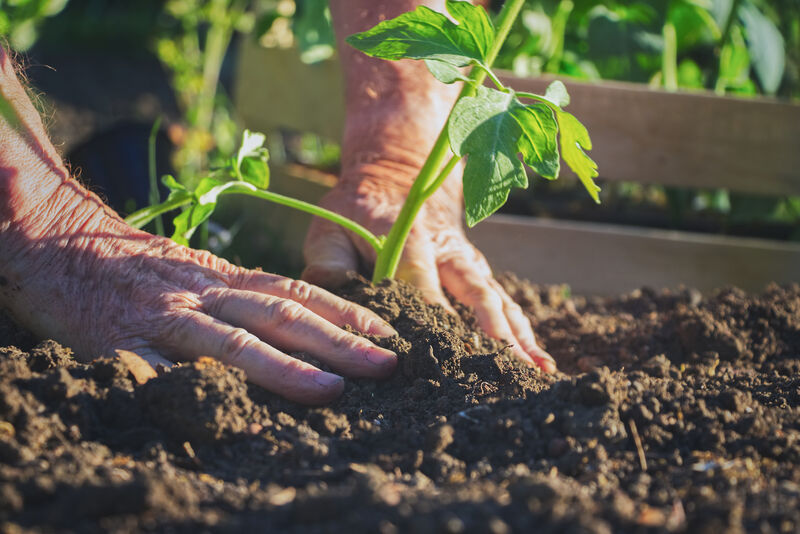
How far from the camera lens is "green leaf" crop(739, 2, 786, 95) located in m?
2.90

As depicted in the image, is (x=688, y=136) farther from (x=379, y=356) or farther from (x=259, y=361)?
(x=259, y=361)

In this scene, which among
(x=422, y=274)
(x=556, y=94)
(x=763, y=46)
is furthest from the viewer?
(x=763, y=46)

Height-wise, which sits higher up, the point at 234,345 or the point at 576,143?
the point at 576,143

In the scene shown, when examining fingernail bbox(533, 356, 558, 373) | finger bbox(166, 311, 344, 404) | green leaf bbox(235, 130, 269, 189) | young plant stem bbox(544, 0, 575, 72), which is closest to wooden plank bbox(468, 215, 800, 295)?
young plant stem bbox(544, 0, 575, 72)

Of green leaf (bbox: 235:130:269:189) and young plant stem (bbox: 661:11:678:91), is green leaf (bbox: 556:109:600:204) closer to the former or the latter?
green leaf (bbox: 235:130:269:189)

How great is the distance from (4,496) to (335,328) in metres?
0.62

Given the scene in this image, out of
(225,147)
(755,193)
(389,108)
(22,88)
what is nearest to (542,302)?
(389,108)

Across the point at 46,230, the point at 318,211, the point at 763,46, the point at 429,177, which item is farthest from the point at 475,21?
the point at 763,46

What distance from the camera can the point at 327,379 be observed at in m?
1.23

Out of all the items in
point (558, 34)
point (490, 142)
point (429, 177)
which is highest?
point (558, 34)

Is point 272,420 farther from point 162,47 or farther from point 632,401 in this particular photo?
point 162,47

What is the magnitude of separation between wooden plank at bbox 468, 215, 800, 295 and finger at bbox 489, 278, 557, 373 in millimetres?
866

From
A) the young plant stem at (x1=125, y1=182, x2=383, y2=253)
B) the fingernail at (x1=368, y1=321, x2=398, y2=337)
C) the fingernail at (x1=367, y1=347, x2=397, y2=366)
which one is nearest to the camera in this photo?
the fingernail at (x1=367, y1=347, x2=397, y2=366)

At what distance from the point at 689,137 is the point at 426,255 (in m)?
1.43
